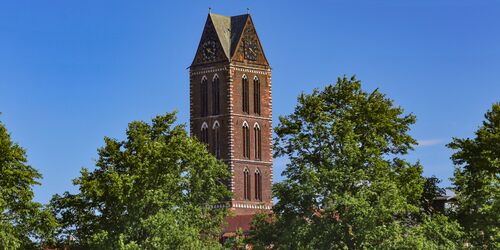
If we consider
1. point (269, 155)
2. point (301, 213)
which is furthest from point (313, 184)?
point (269, 155)

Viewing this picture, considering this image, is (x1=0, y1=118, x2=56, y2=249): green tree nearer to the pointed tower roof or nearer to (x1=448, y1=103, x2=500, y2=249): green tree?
(x1=448, y1=103, x2=500, y2=249): green tree

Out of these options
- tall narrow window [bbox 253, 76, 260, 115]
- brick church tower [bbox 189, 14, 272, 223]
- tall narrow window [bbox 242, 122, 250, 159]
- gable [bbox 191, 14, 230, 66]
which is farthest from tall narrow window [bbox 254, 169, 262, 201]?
gable [bbox 191, 14, 230, 66]

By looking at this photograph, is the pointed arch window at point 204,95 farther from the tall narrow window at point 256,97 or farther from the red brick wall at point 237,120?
the tall narrow window at point 256,97

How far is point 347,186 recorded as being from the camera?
299 ft

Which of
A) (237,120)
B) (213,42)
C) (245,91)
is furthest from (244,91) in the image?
(213,42)

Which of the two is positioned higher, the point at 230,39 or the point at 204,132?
the point at 230,39

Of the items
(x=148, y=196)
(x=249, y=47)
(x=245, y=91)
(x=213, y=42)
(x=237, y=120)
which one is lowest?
(x=148, y=196)

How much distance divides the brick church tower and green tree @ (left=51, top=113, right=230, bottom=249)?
7715 cm

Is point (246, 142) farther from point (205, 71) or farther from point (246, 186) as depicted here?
point (205, 71)

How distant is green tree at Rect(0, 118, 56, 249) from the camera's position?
93.6 meters

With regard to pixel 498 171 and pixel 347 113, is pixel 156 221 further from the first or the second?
pixel 498 171

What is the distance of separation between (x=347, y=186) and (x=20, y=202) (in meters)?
20.2

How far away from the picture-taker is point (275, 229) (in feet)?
308

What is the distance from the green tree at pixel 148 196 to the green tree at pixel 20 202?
2.31 meters
